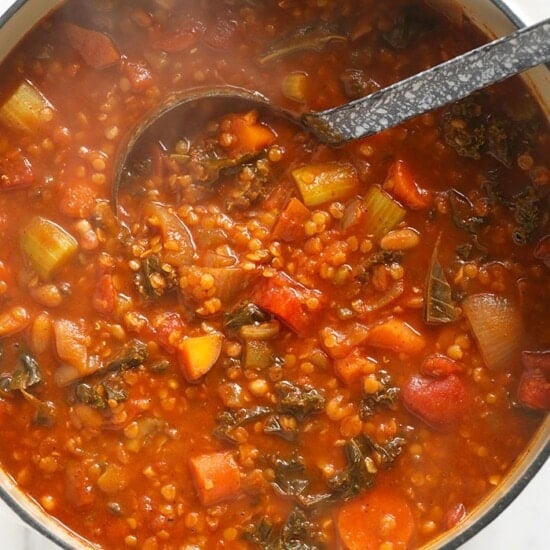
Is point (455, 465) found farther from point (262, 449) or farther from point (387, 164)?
point (387, 164)

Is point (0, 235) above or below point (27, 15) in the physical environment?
below

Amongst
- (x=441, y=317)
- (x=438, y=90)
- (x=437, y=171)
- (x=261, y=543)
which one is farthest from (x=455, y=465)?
(x=438, y=90)

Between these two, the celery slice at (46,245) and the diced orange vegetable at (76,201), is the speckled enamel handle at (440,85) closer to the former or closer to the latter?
the diced orange vegetable at (76,201)

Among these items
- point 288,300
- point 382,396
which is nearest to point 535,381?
point 382,396

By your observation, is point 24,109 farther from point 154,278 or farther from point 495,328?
point 495,328

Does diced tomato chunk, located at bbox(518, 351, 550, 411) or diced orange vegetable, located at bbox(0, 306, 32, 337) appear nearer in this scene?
diced tomato chunk, located at bbox(518, 351, 550, 411)

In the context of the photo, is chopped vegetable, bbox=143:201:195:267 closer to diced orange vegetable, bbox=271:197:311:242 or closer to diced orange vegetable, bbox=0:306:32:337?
diced orange vegetable, bbox=271:197:311:242

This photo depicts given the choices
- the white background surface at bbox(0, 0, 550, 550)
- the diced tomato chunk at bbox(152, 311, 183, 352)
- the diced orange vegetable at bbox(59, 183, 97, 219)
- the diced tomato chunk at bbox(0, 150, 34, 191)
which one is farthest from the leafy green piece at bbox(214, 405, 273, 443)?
the diced tomato chunk at bbox(0, 150, 34, 191)

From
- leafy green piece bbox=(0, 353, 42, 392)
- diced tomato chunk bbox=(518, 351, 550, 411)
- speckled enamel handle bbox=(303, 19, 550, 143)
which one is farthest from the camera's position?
leafy green piece bbox=(0, 353, 42, 392)
